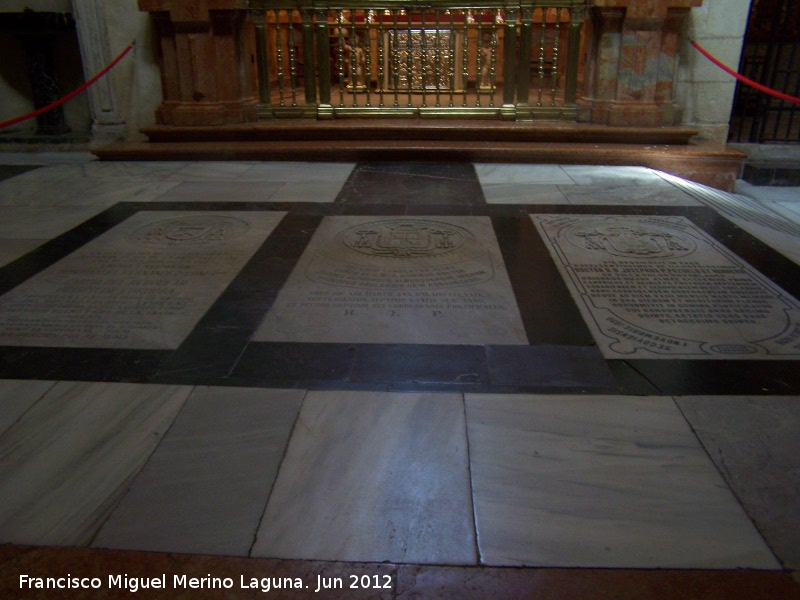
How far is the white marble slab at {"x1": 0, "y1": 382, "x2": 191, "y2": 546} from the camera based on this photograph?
1.84 meters

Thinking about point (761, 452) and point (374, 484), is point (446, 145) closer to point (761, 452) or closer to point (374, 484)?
point (761, 452)

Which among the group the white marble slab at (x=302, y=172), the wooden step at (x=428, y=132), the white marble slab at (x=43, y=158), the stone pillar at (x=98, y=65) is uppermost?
the stone pillar at (x=98, y=65)

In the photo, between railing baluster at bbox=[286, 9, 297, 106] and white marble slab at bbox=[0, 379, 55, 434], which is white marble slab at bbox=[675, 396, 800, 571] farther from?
railing baluster at bbox=[286, 9, 297, 106]

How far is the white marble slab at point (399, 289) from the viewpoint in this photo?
296cm

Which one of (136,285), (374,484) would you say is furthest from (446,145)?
(374,484)

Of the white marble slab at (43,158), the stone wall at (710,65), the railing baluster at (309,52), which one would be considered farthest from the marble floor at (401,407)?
the railing baluster at (309,52)

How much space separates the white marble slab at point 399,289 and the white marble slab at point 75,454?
0.68m

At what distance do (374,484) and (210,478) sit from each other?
1.66 ft

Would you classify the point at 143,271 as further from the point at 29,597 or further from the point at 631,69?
the point at 631,69

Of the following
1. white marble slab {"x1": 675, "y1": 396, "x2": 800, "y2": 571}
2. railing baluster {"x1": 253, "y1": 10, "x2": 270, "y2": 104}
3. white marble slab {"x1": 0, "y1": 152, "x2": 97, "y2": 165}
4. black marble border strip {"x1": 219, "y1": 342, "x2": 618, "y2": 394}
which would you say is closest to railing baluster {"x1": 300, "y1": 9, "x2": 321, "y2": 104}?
railing baluster {"x1": 253, "y1": 10, "x2": 270, "y2": 104}

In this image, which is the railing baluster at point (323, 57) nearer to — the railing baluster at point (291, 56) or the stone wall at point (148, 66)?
the railing baluster at point (291, 56)

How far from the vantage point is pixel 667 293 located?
3.34m

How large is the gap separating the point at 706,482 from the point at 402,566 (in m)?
0.97

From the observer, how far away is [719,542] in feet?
5.71
